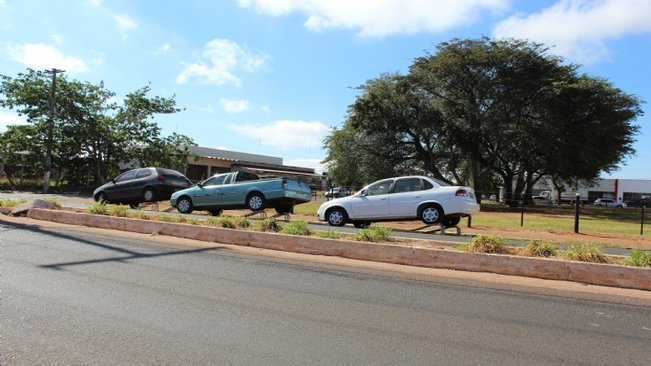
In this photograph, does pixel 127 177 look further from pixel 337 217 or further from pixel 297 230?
pixel 297 230

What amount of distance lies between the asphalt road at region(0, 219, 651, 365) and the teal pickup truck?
8.07 meters

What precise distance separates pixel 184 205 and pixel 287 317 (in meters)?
13.2


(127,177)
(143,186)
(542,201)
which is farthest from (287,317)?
(542,201)

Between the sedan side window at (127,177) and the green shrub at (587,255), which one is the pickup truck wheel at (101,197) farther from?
the green shrub at (587,255)

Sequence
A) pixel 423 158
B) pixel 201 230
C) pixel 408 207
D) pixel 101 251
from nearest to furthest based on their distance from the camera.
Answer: pixel 101 251, pixel 201 230, pixel 408 207, pixel 423 158

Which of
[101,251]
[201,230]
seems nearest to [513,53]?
[201,230]

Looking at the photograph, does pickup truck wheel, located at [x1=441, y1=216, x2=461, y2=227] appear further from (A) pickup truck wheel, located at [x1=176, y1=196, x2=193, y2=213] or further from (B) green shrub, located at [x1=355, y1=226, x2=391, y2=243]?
(A) pickup truck wheel, located at [x1=176, y1=196, x2=193, y2=213]

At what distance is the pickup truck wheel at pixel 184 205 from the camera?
17.8 meters

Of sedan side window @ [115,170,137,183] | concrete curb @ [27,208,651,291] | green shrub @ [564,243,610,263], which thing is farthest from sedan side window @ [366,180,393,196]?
sedan side window @ [115,170,137,183]

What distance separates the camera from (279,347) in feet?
14.9

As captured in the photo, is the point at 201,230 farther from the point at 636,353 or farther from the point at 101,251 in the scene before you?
the point at 636,353

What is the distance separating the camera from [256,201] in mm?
16656

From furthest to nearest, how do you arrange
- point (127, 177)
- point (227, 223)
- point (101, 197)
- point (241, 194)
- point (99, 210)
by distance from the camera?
point (101, 197) → point (127, 177) → point (241, 194) → point (99, 210) → point (227, 223)

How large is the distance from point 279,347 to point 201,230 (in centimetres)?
709
